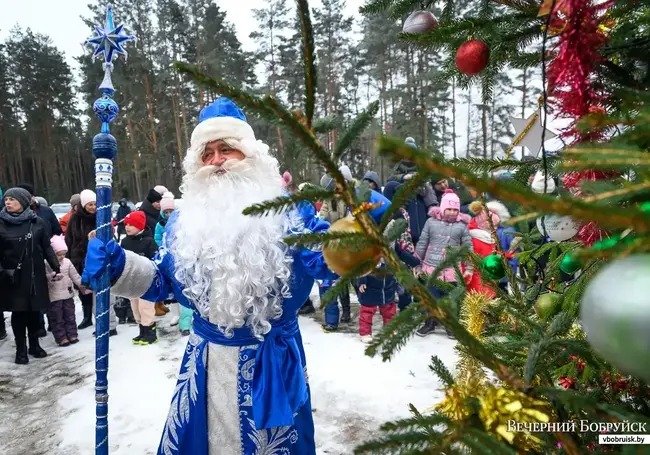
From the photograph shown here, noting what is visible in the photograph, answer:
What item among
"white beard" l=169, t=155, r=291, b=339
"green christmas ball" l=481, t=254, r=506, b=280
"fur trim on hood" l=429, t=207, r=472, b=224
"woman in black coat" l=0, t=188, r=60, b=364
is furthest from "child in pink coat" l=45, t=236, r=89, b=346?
"green christmas ball" l=481, t=254, r=506, b=280

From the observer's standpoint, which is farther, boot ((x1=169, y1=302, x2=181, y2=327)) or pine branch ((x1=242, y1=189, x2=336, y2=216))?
boot ((x1=169, y1=302, x2=181, y2=327))

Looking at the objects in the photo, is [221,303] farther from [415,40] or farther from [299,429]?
[415,40]

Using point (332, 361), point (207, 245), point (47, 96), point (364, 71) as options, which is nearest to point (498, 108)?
point (364, 71)

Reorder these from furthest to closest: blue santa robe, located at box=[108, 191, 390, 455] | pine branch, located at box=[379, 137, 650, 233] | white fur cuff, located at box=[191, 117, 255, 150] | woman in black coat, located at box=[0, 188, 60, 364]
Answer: woman in black coat, located at box=[0, 188, 60, 364] → white fur cuff, located at box=[191, 117, 255, 150] → blue santa robe, located at box=[108, 191, 390, 455] → pine branch, located at box=[379, 137, 650, 233]

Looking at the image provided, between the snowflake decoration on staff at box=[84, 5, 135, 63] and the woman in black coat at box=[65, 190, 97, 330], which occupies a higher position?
the snowflake decoration on staff at box=[84, 5, 135, 63]

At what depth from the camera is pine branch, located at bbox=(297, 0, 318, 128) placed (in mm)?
501

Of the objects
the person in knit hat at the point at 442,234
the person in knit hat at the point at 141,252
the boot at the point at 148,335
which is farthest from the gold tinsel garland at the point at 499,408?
the boot at the point at 148,335

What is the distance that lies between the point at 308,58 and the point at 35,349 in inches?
215

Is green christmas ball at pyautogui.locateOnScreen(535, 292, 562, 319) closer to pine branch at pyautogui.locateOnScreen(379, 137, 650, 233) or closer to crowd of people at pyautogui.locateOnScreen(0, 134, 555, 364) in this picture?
pine branch at pyautogui.locateOnScreen(379, 137, 650, 233)

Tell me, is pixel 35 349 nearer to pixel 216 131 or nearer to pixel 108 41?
pixel 108 41

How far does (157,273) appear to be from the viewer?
2.05 metres

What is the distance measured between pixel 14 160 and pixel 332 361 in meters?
33.3

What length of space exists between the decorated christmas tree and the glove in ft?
5.18

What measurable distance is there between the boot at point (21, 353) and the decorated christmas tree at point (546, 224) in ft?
16.5
